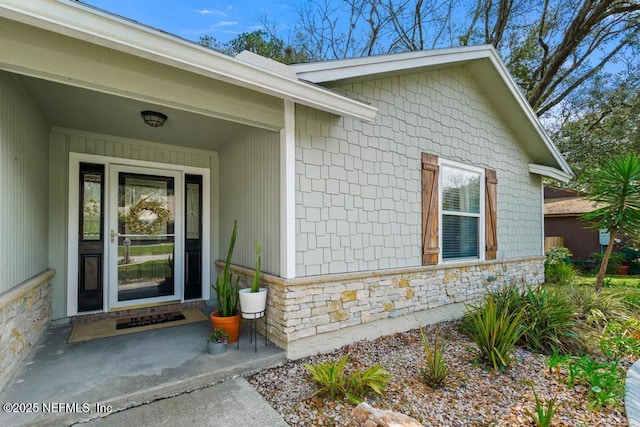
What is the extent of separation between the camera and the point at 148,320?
14.0 feet

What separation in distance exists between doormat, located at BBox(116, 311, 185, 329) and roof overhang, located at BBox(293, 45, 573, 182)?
11.9 ft

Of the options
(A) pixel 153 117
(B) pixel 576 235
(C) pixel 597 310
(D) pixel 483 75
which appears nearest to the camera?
(A) pixel 153 117

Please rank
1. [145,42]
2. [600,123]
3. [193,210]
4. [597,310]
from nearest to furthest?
[145,42]
[597,310]
[193,210]
[600,123]

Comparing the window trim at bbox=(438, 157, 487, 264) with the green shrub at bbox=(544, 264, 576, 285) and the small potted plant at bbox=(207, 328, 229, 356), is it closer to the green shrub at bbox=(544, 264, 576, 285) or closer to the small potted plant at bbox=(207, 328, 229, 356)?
the small potted plant at bbox=(207, 328, 229, 356)

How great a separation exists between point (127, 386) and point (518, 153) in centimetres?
753

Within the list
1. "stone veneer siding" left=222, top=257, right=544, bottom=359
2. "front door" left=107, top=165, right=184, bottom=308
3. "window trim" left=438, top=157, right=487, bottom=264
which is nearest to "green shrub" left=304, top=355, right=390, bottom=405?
"stone veneer siding" left=222, top=257, right=544, bottom=359

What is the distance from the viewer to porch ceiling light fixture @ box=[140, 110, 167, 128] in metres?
3.55

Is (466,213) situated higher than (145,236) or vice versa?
(466,213)

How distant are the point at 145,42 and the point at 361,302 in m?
3.32

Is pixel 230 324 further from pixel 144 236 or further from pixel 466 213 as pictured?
pixel 466 213

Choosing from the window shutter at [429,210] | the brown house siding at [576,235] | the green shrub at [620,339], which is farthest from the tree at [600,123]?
the window shutter at [429,210]

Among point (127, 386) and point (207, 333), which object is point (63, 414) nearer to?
point (127, 386)

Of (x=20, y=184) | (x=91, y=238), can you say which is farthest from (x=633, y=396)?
(x=91, y=238)

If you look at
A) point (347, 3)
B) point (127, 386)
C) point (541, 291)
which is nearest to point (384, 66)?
point (541, 291)
